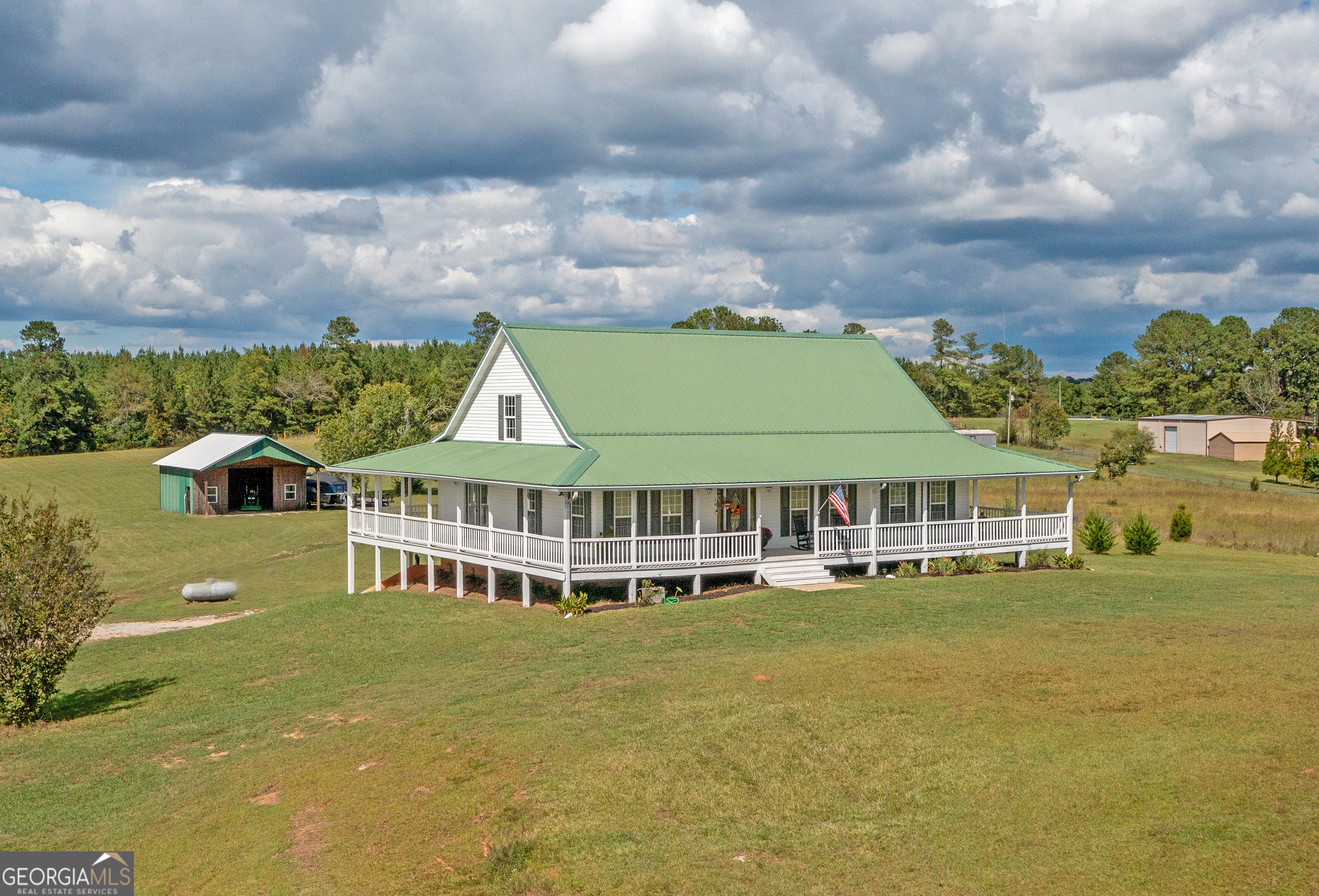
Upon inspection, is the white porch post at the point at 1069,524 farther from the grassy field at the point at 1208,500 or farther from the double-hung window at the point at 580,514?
the double-hung window at the point at 580,514

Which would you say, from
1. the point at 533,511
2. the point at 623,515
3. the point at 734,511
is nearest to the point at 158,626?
the point at 533,511

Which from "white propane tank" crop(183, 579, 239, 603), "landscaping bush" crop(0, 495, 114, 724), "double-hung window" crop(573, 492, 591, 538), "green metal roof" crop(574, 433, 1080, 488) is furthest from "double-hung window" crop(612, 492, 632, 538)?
→ "white propane tank" crop(183, 579, 239, 603)

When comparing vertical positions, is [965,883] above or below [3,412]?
below

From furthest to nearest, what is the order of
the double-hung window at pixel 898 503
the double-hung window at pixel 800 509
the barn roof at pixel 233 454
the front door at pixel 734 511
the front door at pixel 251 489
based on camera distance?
the front door at pixel 251 489 → the barn roof at pixel 233 454 → the double-hung window at pixel 898 503 → the double-hung window at pixel 800 509 → the front door at pixel 734 511

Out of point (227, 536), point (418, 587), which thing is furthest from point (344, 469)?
point (227, 536)

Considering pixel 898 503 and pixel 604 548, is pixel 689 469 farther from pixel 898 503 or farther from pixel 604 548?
pixel 898 503

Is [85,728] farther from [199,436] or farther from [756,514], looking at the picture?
[199,436]

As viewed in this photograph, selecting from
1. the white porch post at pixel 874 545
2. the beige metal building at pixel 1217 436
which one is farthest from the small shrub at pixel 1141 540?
the beige metal building at pixel 1217 436
